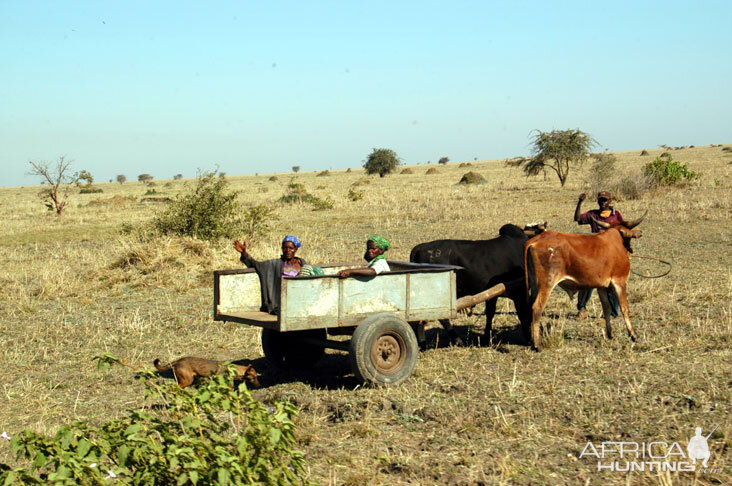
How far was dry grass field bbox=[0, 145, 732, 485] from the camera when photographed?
186 inches

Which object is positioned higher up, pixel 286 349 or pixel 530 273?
pixel 530 273

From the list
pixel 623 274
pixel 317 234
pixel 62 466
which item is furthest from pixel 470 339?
pixel 317 234

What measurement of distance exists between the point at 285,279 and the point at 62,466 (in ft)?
9.89

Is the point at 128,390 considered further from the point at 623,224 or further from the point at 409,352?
the point at 623,224

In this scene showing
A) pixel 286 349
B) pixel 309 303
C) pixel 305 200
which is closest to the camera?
pixel 309 303

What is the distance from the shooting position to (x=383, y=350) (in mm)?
6359

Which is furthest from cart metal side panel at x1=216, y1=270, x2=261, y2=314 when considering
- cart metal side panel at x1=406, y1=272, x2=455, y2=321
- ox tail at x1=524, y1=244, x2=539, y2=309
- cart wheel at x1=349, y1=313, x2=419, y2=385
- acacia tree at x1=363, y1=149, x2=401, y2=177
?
acacia tree at x1=363, y1=149, x2=401, y2=177

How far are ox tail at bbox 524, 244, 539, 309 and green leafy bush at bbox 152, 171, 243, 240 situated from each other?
28.0 ft

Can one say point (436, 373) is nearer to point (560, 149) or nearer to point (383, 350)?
point (383, 350)

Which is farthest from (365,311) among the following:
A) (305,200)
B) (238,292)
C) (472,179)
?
(472,179)

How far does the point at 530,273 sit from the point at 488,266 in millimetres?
575

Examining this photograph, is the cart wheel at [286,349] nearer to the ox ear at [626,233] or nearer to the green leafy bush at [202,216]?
the ox ear at [626,233]

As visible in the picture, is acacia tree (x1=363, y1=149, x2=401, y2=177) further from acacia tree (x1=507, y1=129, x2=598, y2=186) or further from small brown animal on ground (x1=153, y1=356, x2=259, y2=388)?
small brown animal on ground (x1=153, y1=356, x2=259, y2=388)

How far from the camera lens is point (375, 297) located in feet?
21.0
